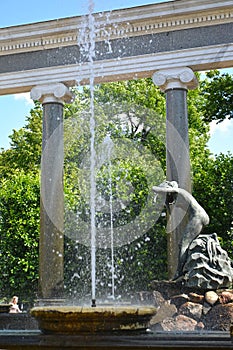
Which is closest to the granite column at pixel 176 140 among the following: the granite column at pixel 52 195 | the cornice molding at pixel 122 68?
the cornice molding at pixel 122 68

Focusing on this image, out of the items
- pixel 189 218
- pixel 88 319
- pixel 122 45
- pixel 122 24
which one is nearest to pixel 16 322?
pixel 88 319

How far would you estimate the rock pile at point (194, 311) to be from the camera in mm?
8070

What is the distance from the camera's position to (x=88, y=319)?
14.8 feet

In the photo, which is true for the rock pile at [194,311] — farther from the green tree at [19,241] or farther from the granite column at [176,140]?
the green tree at [19,241]

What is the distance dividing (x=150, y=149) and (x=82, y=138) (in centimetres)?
316

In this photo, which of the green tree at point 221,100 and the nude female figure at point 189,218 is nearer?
the nude female figure at point 189,218

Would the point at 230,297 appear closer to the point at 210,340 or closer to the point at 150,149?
the point at 210,340

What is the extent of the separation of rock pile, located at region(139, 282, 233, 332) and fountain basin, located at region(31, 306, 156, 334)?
3440 millimetres

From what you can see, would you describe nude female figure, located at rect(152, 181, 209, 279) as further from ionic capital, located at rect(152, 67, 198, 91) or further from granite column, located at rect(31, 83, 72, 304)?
granite column, located at rect(31, 83, 72, 304)

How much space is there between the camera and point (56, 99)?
48.2ft

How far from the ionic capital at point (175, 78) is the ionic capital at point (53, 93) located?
2.56 metres

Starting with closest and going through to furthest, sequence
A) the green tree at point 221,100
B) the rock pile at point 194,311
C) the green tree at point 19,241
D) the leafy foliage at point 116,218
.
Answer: the rock pile at point 194,311, the leafy foliage at point 116,218, the green tree at point 19,241, the green tree at point 221,100

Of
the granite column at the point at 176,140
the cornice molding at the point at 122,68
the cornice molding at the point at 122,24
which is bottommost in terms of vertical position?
the granite column at the point at 176,140

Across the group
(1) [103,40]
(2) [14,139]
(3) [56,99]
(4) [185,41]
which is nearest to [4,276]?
(3) [56,99]
